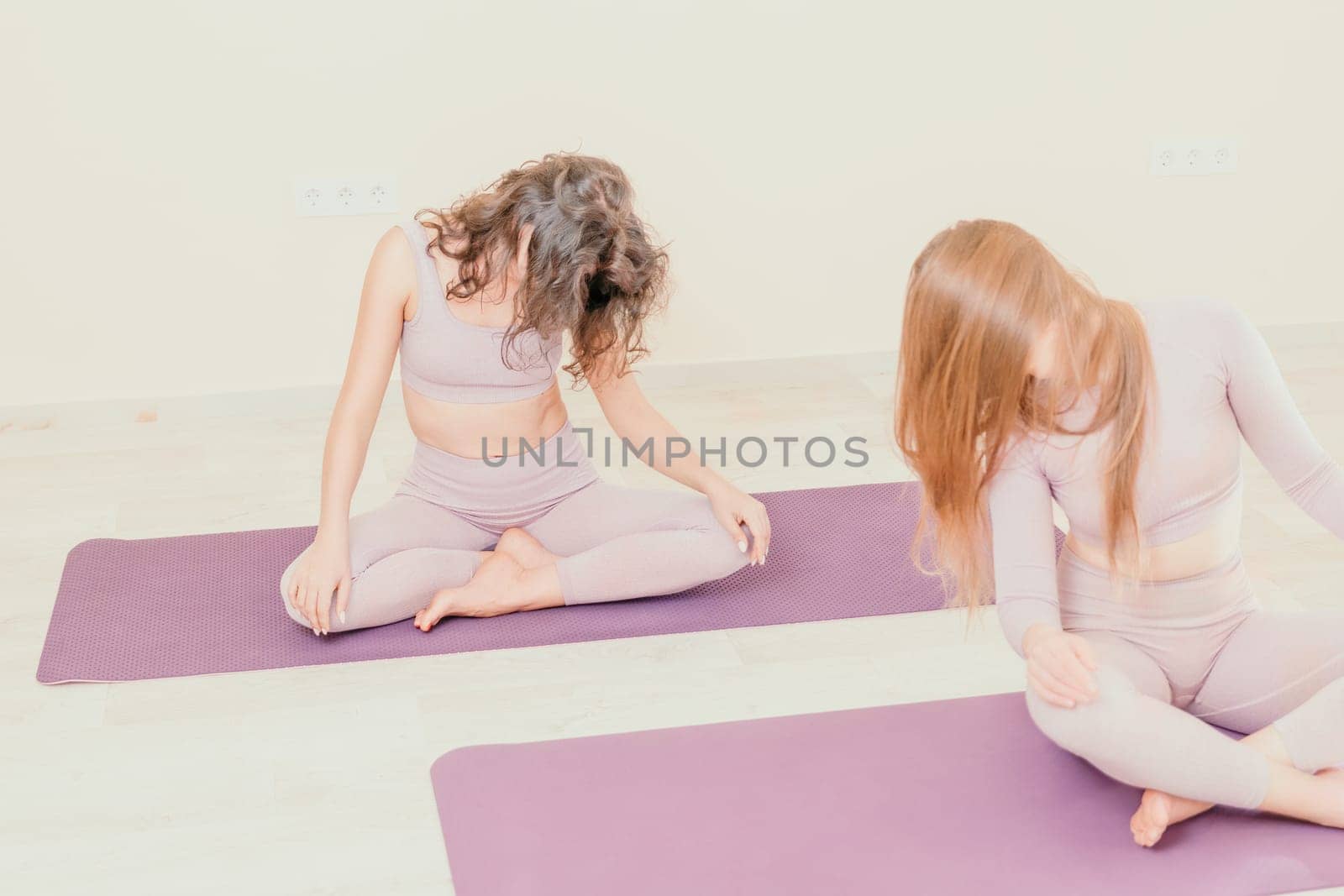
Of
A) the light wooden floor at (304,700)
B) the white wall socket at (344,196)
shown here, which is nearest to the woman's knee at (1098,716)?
the light wooden floor at (304,700)

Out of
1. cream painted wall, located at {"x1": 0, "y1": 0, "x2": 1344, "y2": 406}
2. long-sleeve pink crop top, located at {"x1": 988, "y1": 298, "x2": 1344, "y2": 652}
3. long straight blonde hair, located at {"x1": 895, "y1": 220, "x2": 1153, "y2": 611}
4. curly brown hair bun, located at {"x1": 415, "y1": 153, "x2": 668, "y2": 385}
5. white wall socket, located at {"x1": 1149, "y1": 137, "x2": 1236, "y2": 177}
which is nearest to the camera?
long straight blonde hair, located at {"x1": 895, "y1": 220, "x2": 1153, "y2": 611}

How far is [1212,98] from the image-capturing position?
3.30 metres

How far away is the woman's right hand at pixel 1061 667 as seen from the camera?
158cm

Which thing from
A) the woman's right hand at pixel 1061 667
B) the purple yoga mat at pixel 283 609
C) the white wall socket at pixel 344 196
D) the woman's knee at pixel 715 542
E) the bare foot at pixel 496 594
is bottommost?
the purple yoga mat at pixel 283 609

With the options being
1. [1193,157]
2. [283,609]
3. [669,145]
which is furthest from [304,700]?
[1193,157]

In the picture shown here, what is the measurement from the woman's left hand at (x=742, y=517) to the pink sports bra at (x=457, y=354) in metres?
0.34

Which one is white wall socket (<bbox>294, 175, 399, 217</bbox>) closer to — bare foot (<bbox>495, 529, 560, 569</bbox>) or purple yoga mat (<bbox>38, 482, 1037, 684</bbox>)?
purple yoga mat (<bbox>38, 482, 1037, 684</bbox>)

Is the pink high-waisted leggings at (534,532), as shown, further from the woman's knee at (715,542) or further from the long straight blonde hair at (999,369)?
the long straight blonde hair at (999,369)

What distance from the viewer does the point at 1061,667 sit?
1587 mm

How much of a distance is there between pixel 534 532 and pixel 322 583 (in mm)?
380

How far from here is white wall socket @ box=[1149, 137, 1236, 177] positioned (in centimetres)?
331

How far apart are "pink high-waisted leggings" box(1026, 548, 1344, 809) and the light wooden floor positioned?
298 millimetres

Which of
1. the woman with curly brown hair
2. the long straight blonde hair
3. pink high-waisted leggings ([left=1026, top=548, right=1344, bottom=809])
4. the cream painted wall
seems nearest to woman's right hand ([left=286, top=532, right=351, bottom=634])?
the woman with curly brown hair

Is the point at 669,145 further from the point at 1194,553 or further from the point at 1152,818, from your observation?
the point at 1152,818
